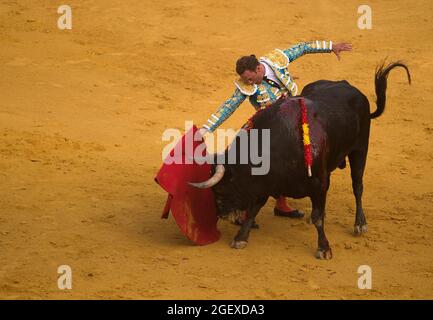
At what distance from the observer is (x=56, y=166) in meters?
8.06

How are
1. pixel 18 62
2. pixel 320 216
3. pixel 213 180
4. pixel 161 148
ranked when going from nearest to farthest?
1. pixel 213 180
2. pixel 320 216
3. pixel 161 148
4. pixel 18 62

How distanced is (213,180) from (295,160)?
63 centimetres

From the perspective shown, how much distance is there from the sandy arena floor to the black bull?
0.36 metres

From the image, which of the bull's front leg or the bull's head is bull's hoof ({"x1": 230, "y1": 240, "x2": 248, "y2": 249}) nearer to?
the bull's front leg

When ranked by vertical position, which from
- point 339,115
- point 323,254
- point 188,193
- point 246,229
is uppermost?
point 339,115

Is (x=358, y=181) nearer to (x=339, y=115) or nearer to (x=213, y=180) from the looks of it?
(x=339, y=115)

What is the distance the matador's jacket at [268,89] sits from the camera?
6422 millimetres

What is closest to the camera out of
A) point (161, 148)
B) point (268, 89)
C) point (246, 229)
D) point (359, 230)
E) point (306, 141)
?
point (306, 141)

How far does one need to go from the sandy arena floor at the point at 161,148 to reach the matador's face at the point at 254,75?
1.29 meters

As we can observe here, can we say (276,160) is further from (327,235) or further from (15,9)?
(15,9)

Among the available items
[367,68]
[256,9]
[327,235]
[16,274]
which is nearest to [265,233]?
[327,235]

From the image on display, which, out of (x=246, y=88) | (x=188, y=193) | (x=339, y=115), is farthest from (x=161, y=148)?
(x=339, y=115)

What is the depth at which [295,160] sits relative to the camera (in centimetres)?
604

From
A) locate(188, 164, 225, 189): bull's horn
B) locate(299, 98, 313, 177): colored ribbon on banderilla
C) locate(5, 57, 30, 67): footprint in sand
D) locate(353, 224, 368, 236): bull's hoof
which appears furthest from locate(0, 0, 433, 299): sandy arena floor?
locate(299, 98, 313, 177): colored ribbon on banderilla
